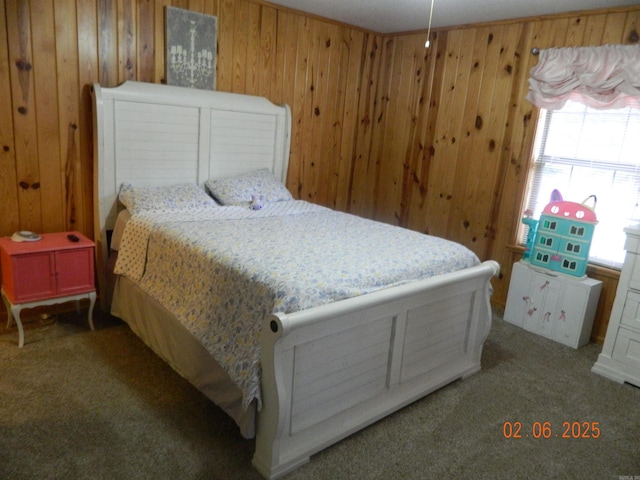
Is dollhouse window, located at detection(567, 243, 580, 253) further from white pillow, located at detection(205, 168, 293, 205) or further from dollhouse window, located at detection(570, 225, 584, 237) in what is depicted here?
white pillow, located at detection(205, 168, 293, 205)

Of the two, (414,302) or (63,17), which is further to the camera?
(63,17)

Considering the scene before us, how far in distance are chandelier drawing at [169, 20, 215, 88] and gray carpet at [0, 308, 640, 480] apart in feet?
6.02

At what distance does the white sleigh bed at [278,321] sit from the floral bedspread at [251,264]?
3.3 inches

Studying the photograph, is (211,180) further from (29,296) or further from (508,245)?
(508,245)

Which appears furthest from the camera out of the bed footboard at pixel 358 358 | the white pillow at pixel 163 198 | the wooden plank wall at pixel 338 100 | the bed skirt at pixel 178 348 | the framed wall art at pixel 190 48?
the framed wall art at pixel 190 48

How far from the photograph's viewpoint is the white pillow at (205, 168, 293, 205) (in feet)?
11.2

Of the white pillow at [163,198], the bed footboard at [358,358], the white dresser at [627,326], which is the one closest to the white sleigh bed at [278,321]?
the bed footboard at [358,358]

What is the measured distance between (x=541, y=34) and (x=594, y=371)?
2318mm

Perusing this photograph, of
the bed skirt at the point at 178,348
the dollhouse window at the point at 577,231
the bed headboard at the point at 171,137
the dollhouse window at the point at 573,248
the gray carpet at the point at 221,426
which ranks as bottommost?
the gray carpet at the point at 221,426

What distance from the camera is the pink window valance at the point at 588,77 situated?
114 inches

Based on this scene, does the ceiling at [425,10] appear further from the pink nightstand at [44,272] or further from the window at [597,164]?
the pink nightstand at [44,272]

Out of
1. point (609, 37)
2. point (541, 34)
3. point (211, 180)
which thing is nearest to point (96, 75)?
point (211, 180)

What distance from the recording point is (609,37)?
3.05 m
